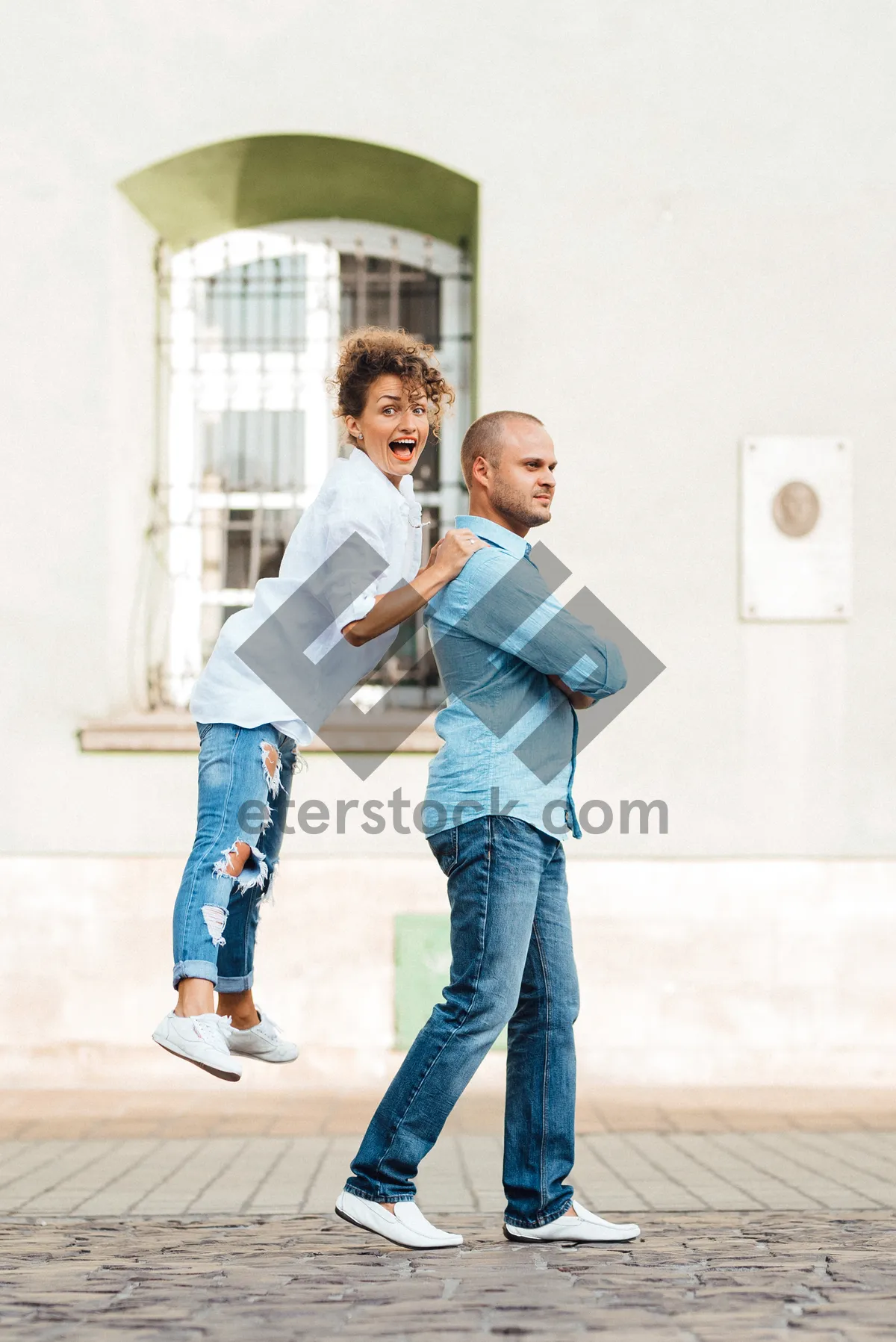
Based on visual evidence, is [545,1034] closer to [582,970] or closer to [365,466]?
[365,466]

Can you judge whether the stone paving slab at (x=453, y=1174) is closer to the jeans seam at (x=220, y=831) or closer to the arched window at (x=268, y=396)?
the jeans seam at (x=220, y=831)

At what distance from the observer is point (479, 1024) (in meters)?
3.66

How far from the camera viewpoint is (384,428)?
3883 millimetres

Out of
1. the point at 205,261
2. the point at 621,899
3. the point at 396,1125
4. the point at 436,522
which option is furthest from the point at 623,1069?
the point at 205,261

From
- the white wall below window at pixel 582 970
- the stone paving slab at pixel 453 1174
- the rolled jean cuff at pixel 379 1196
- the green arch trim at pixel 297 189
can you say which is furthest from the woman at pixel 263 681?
the green arch trim at pixel 297 189

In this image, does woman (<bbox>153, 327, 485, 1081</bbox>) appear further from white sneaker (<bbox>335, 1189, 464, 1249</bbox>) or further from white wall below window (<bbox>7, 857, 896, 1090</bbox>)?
white wall below window (<bbox>7, 857, 896, 1090</bbox>)

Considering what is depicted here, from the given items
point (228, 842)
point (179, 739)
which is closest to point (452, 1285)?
point (228, 842)

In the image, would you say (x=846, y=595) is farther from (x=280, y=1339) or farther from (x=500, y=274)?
(x=280, y=1339)

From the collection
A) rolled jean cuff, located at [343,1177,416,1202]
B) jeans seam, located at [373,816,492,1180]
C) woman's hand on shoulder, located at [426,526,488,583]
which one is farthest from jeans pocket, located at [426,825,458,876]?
rolled jean cuff, located at [343,1177,416,1202]

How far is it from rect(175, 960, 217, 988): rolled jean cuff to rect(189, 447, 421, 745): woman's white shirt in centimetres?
57

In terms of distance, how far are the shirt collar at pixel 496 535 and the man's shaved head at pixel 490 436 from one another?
0.14 metres

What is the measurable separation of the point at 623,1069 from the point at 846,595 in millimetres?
2200

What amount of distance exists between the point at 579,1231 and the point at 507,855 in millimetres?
916

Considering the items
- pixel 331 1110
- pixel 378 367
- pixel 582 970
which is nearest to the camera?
pixel 378 367
